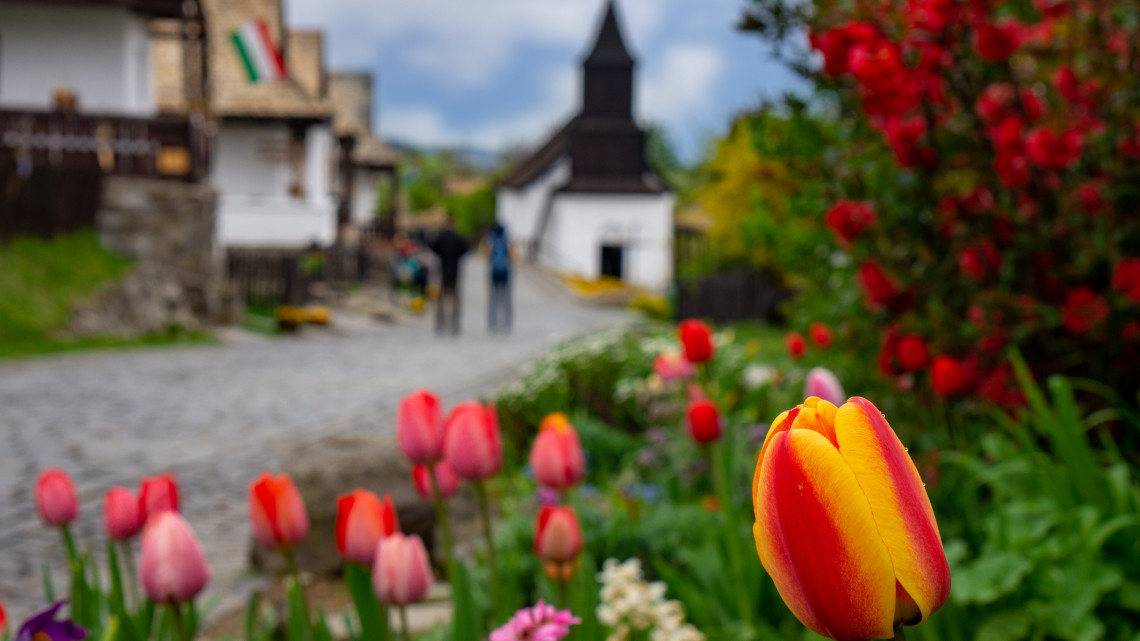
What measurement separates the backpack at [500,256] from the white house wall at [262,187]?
9672 millimetres

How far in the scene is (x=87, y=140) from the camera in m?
15.7

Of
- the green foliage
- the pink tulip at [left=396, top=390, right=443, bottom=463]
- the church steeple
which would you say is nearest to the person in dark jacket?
the pink tulip at [left=396, top=390, right=443, bottom=463]

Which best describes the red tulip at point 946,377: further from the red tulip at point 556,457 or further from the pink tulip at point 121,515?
the pink tulip at point 121,515

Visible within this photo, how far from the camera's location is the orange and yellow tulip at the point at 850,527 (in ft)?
2.31

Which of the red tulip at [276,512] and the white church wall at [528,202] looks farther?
the white church wall at [528,202]

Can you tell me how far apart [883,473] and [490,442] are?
1.10 meters

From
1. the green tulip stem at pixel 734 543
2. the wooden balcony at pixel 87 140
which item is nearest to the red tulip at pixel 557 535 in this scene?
the green tulip stem at pixel 734 543

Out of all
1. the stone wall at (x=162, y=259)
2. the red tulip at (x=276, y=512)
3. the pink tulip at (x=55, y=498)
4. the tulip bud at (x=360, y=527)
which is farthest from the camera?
the stone wall at (x=162, y=259)

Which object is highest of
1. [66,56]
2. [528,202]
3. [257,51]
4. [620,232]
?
[257,51]

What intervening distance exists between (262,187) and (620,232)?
19865 mm

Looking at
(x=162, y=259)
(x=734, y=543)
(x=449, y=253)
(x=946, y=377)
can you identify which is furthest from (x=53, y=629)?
(x=162, y=259)

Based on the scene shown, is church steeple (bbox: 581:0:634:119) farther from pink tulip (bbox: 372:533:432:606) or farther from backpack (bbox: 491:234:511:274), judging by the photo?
pink tulip (bbox: 372:533:432:606)

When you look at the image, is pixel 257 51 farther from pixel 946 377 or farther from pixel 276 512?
pixel 276 512

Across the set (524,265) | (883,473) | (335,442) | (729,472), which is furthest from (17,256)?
(524,265)
